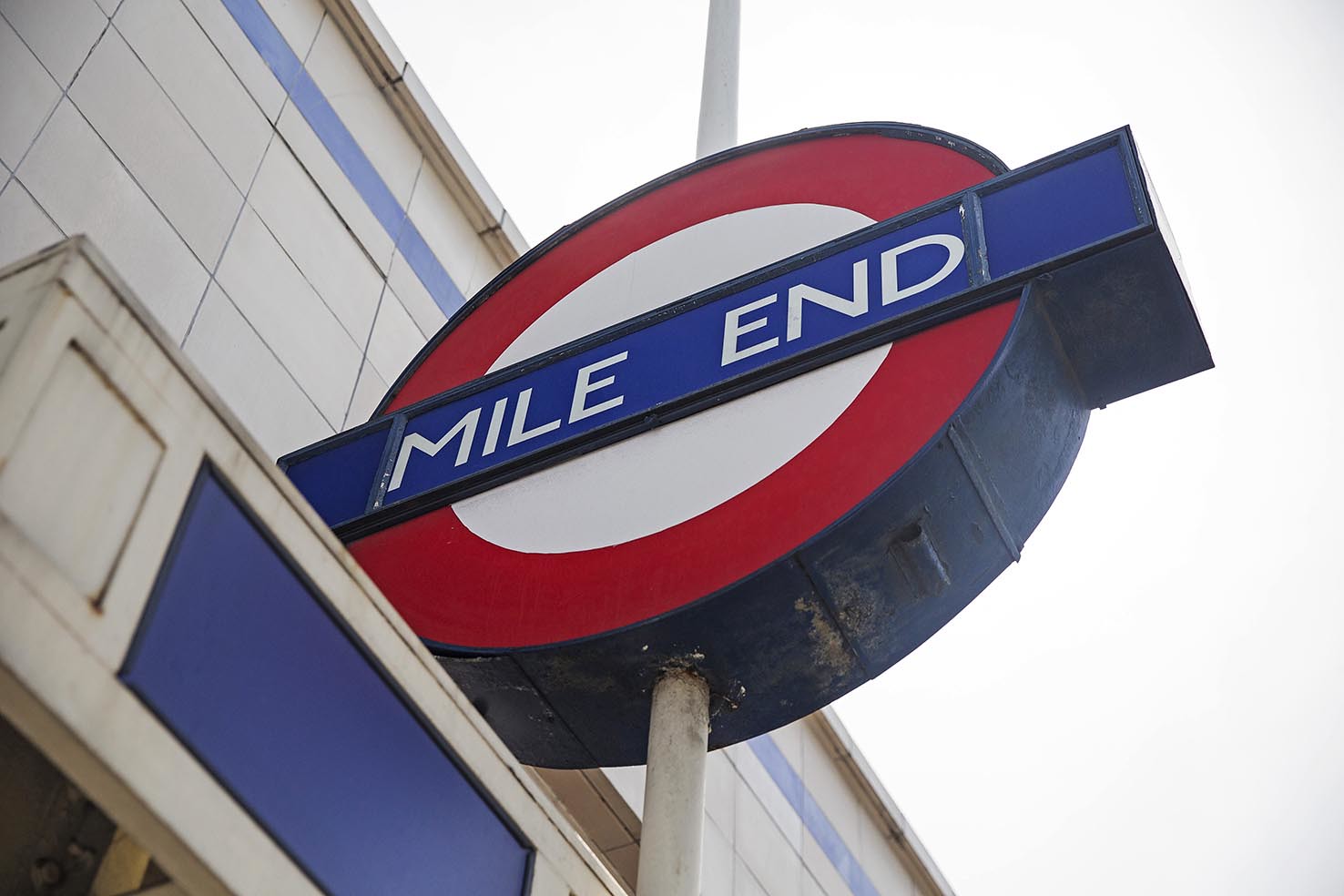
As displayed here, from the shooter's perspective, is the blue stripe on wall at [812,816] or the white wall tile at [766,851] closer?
the white wall tile at [766,851]

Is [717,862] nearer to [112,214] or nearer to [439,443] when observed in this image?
[439,443]

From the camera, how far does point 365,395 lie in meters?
5.77

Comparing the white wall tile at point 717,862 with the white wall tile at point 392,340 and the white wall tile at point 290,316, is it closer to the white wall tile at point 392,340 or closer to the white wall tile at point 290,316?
the white wall tile at point 392,340

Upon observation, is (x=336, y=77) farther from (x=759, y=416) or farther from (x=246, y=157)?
(x=759, y=416)

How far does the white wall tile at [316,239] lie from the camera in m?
5.60

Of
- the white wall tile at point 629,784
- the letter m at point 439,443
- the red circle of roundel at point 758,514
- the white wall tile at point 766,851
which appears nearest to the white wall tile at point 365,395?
the red circle of roundel at point 758,514

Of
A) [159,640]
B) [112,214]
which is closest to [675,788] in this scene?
[159,640]

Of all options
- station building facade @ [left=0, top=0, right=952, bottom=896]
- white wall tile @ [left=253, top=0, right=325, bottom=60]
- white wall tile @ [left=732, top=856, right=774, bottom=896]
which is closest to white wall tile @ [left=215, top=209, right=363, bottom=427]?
station building facade @ [left=0, top=0, right=952, bottom=896]

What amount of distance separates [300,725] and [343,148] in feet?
14.1

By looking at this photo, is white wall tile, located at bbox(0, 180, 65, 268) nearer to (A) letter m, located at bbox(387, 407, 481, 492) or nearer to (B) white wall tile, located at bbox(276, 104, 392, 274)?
(A) letter m, located at bbox(387, 407, 481, 492)

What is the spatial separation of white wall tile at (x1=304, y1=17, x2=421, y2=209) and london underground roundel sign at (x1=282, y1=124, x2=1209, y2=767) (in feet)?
8.45

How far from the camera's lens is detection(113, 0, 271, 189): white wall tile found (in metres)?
5.16

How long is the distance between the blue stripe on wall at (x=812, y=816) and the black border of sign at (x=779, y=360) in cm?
412

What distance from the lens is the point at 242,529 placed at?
233cm
